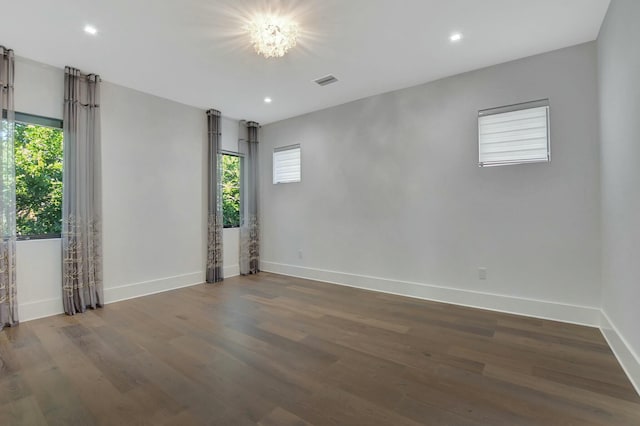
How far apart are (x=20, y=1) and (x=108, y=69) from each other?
1.13 m

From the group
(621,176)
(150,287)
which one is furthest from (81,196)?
(621,176)

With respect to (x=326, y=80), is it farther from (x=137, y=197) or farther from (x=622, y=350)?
(x=622, y=350)

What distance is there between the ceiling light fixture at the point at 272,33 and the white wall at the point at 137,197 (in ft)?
7.82

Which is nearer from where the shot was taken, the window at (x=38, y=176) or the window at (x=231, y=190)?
the window at (x=38, y=176)

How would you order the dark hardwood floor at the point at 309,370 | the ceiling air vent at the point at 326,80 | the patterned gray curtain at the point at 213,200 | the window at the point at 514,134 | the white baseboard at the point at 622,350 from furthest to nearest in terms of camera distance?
the patterned gray curtain at the point at 213,200 → the ceiling air vent at the point at 326,80 → the window at the point at 514,134 → the white baseboard at the point at 622,350 → the dark hardwood floor at the point at 309,370

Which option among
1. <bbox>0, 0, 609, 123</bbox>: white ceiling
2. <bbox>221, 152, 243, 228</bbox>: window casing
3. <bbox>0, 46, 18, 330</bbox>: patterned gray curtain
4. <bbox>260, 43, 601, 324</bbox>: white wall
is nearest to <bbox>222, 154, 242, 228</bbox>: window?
<bbox>221, 152, 243, 228</bbox>: window casing

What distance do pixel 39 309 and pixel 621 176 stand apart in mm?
5581

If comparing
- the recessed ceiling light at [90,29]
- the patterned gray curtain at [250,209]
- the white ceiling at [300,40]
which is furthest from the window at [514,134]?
the recessed ceiling light at [90,29]

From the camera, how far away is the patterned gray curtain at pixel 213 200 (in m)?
4.90

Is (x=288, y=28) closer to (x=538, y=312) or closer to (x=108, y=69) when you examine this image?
(x=108, y=69)

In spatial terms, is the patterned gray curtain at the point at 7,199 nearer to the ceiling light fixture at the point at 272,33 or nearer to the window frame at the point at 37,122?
the window frame at the point at 37,122

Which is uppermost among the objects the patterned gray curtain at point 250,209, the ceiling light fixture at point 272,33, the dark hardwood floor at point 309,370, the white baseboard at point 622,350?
the ceiling light fixture at point 272,33

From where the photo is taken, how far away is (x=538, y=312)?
314 cm

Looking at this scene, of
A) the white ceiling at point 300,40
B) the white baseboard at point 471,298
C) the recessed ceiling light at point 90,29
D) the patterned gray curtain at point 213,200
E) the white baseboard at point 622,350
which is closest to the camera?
the white baseboard at point 622,350
